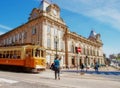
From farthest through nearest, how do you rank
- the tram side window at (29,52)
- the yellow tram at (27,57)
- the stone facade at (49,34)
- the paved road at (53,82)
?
the stone facade at (49,34), the tram side window at (29,52), the yellow tram at (27,57), the paved road at (53,82)

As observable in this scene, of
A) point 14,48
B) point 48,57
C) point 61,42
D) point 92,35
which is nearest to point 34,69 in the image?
point 14,48

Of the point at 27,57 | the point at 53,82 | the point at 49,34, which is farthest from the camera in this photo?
the point at 49,34

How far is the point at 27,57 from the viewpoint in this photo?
64.7ft

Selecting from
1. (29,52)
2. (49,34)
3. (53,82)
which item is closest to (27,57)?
(29,52)

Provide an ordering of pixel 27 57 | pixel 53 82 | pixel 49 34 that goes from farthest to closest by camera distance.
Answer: pixel 49 34, pixel 27 57, pixel 53 82

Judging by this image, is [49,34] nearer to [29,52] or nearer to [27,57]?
[29,52]

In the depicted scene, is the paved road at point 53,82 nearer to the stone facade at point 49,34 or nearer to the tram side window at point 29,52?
the tram side window at point 29,52

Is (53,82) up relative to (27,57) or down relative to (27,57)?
down

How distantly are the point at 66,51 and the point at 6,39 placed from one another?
2012cm

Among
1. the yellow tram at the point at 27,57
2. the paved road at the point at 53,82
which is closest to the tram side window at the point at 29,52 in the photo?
the yellow tram at the point at 27,57

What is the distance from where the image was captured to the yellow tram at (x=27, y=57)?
19297 mm

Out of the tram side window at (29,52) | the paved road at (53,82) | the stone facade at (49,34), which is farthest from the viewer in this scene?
the stone facade at (49,34)

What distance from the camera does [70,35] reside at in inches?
1996

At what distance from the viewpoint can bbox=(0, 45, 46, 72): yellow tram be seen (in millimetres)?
19297
